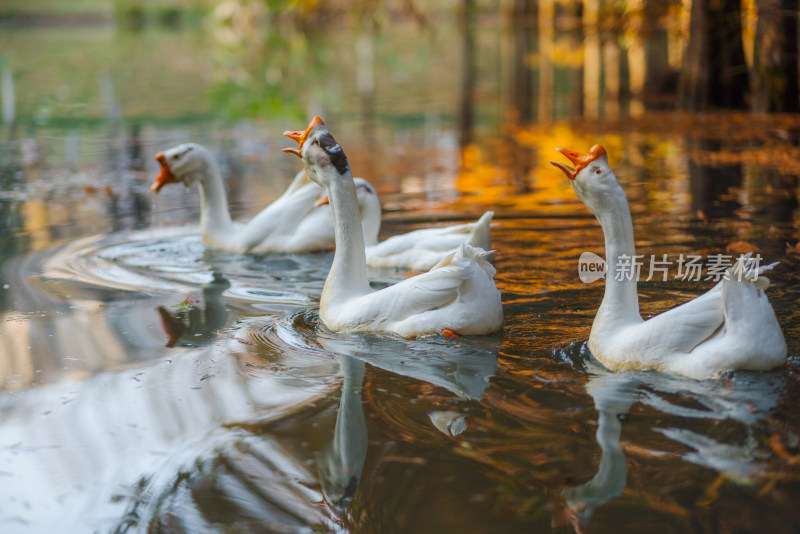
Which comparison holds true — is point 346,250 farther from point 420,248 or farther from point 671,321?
point 671,321

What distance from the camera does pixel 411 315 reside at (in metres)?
5.14

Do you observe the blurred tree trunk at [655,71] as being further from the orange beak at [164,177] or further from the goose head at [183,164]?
the orange beak at [164,177]

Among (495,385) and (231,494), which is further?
(495,385)

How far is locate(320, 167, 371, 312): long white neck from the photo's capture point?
5.37 metres

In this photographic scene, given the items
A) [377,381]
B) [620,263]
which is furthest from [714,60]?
[377,381]

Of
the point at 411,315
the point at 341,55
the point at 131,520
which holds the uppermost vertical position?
the point at 341,55

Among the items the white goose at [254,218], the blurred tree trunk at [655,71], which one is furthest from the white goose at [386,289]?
the blurred tree trunk at [655,71]

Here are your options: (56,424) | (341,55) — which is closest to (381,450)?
(56,424)

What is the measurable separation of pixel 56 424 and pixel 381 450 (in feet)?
5.22

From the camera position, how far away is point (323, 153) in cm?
526

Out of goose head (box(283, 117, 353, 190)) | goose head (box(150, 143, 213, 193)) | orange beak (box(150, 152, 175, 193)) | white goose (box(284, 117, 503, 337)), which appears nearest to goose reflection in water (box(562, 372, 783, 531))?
white goose (box(284, 117, 503, 337))

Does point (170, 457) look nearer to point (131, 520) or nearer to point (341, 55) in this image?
point (131, 520)

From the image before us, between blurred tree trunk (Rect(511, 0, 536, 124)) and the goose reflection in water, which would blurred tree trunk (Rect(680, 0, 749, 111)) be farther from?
the goose reflection in water

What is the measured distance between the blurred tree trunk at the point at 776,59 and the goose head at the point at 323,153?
28.8ft
